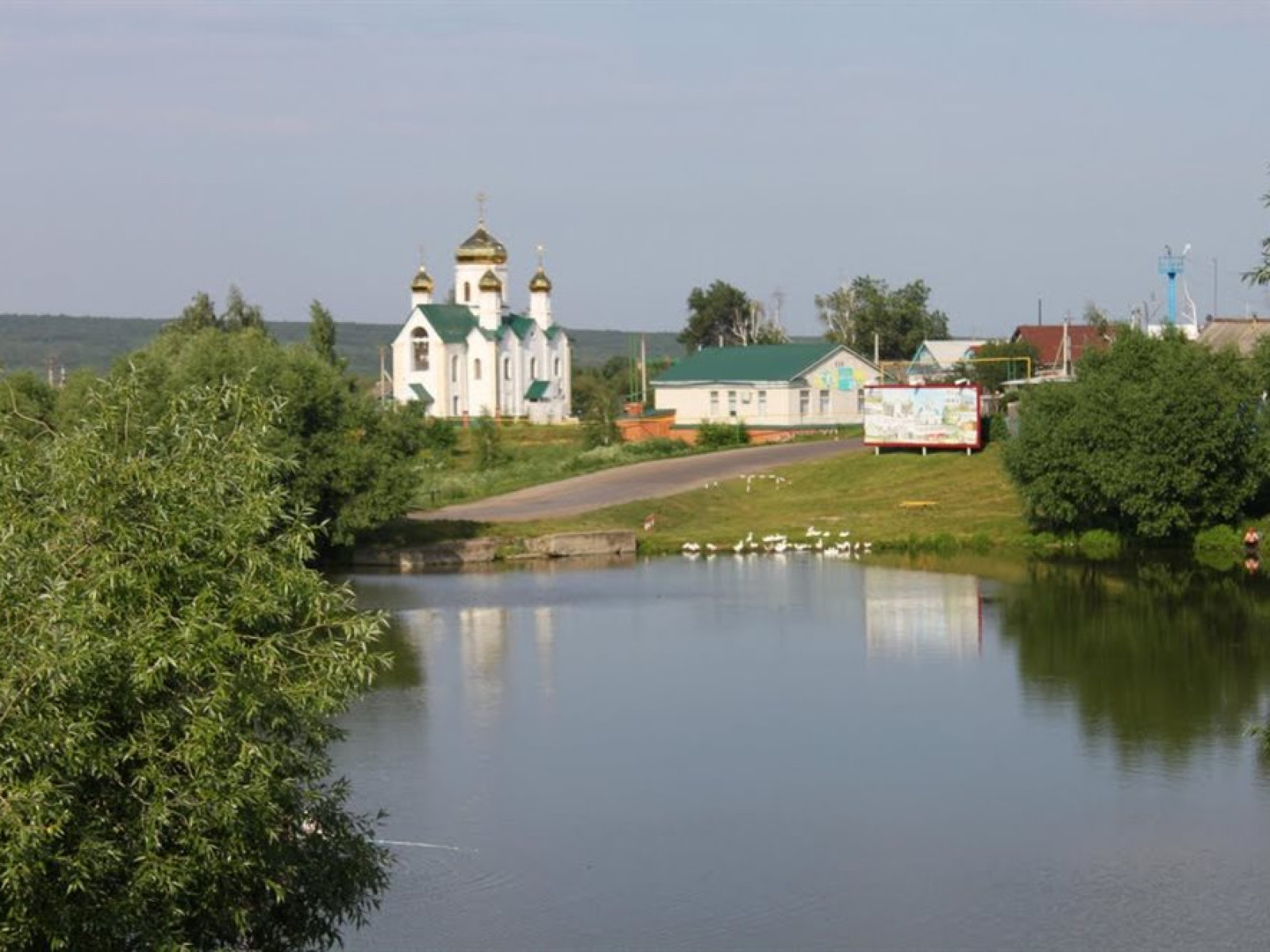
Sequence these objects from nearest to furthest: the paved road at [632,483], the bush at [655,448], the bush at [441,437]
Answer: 1. the paved road at [632,483]
2. the bush at [655,448]
3. the bush at [441,437]

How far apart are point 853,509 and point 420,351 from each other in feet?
101

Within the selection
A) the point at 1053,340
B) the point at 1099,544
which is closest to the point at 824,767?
the point at 1099,544

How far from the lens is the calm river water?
19.8 metres

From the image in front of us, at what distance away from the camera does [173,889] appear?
14.2 m

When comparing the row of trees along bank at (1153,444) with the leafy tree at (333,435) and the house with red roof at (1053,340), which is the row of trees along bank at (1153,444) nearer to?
the leafy tree at (333,435)

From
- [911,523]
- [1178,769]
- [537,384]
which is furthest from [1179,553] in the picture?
[537,384]

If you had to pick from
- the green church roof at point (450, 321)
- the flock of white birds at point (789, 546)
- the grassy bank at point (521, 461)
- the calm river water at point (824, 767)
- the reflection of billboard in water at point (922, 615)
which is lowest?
the calm river water at point (824, 767)

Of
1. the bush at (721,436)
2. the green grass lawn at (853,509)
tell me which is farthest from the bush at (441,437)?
the green grass lawn at (853,509)

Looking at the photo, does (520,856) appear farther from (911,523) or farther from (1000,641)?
(911,523)

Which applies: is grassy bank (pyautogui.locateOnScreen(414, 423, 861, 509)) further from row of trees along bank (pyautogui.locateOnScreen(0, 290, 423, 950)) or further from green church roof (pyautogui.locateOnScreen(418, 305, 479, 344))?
row of trees along bank (pyautogui.locateOnScreen(0, 290, 423, 950))

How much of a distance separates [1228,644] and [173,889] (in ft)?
74.9

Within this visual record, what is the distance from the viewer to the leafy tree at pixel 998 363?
74.6 m

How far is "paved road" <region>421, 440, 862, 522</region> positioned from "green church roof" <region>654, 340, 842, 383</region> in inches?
364

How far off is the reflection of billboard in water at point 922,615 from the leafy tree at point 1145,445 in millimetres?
4156
